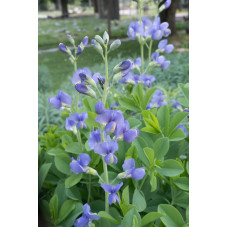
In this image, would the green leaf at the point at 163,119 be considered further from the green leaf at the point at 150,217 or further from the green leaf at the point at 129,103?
the green leaf at the point at 150,217

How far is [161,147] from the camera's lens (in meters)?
0.63

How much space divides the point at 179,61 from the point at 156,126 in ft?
3.56

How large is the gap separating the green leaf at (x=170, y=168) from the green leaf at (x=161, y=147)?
0.02 metres

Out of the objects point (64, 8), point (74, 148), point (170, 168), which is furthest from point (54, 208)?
point (64, 8)

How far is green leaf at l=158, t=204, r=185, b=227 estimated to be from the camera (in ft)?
1.78

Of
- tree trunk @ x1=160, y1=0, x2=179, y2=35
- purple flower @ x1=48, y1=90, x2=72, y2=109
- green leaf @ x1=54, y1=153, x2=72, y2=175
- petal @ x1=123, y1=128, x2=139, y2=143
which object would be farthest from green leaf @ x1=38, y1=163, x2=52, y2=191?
tree trunk @ x1=160, y1=0, x2=179, y2=35

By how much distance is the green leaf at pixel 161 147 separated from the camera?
619mm

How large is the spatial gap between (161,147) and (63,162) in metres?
0.21

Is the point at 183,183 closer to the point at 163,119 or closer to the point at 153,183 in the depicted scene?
the point at 153,183

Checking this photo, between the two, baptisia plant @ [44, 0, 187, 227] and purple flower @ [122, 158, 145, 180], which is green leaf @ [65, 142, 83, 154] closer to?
baptisia plant @ [44, 0, 187, 227]

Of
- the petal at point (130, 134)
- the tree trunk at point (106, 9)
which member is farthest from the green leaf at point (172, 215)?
the tree trunk at point (106, 9)

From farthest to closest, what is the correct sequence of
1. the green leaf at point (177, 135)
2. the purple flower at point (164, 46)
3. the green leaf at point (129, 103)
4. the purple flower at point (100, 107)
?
the purple flower at point (164, 46)
the green leaf at point (129, 103)
the green leaf at point (177, 135)
the purple flower at point (100, 107)

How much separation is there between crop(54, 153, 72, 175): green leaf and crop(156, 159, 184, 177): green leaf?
190 mm
